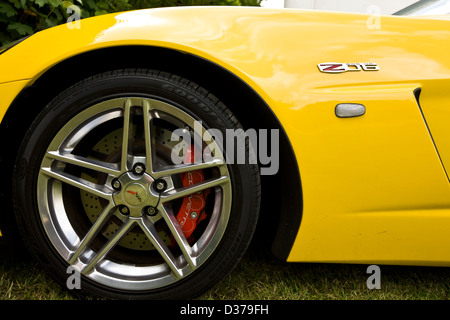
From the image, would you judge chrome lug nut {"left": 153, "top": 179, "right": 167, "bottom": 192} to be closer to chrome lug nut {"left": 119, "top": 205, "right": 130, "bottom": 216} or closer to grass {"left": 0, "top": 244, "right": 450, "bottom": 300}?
chrome lug nut {"left": 119, "top": 205, "right": 130, "bottom": 216}

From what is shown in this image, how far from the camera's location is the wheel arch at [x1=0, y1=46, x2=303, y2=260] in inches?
48.3

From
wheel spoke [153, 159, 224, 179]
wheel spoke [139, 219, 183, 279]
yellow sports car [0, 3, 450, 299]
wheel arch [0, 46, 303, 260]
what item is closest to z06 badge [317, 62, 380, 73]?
yellow sports car [0, 3, 450, 299]

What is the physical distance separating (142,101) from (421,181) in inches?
38.1

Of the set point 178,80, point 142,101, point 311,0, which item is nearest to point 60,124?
point 142,101

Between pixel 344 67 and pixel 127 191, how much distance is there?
0.84m

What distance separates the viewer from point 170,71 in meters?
1.29

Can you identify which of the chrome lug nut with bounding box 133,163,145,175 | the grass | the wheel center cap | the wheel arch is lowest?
the grass

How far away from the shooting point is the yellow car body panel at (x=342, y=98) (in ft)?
3.69

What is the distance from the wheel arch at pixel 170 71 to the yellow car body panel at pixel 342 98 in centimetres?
5

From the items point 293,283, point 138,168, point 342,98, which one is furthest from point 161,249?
point 342,98

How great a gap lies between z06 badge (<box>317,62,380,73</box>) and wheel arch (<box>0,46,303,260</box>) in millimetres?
247

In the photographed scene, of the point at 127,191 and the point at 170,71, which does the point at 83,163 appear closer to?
the point at 127,191
